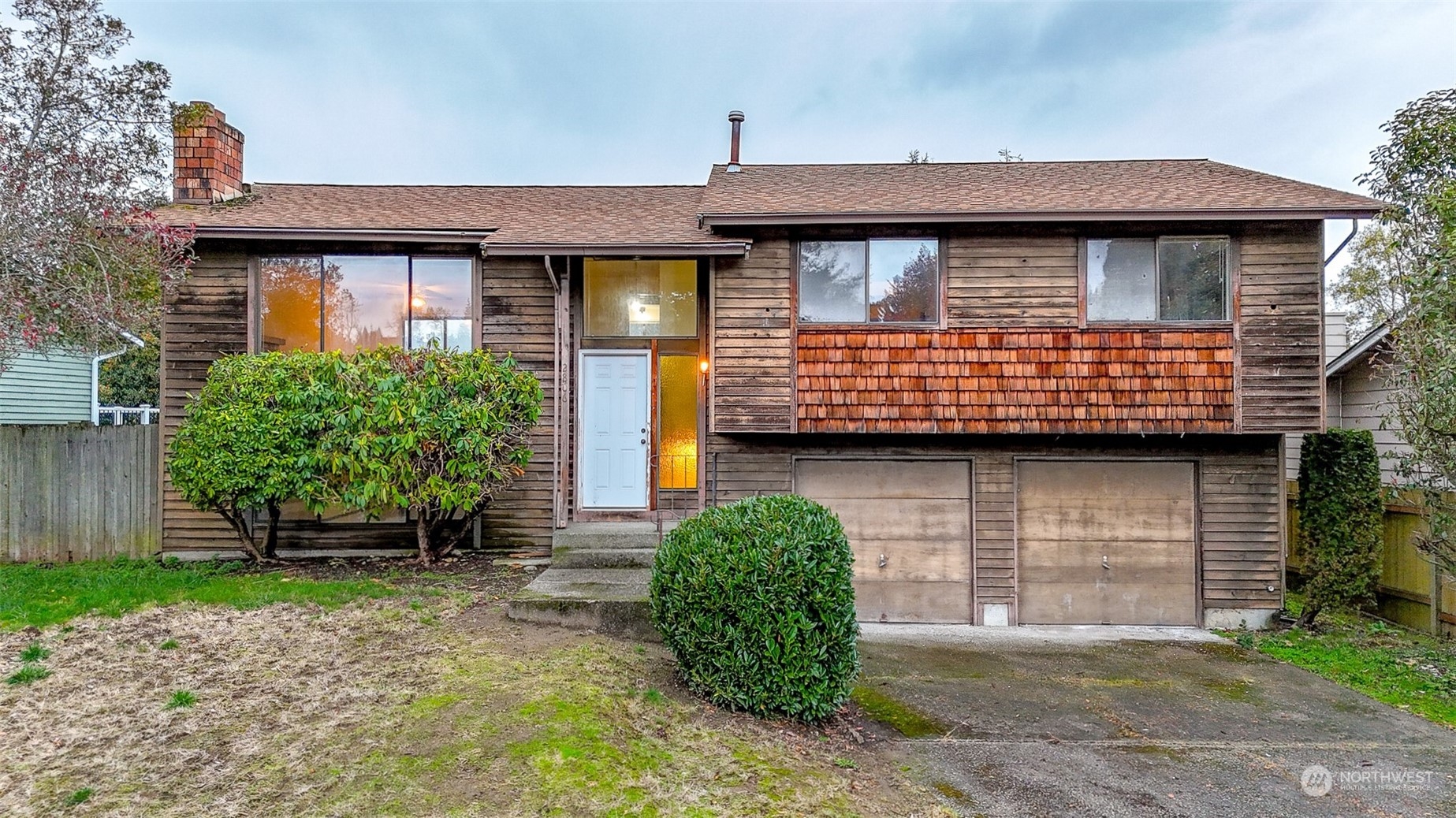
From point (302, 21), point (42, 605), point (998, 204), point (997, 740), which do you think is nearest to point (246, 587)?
point (42, 605)

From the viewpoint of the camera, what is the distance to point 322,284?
8055 millimetres

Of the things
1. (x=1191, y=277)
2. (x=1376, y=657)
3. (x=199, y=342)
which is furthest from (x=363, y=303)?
(x=1376, y=657)

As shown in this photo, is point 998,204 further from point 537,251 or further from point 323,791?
point 323,791

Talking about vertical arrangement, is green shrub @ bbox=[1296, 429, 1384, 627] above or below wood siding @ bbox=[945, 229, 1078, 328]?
below

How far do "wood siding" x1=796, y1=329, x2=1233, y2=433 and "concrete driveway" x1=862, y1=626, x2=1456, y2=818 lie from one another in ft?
7.50

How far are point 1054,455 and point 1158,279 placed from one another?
2170 mm

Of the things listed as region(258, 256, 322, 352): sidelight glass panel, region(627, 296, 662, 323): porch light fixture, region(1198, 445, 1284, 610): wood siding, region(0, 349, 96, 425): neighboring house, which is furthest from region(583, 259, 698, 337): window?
region(0, 349, 96, 425): neighboring house

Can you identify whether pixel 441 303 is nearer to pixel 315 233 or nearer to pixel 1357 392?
pixel 315 233

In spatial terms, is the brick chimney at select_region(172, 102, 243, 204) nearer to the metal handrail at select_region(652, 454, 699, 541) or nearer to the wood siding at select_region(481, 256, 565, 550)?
the wood siding at select_region(481, 256, 565, 550)

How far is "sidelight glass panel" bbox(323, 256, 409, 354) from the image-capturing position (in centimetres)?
805

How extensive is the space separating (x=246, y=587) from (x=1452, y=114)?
12.8 metres

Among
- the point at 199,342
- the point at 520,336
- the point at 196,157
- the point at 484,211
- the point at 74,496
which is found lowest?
the point at 74,496

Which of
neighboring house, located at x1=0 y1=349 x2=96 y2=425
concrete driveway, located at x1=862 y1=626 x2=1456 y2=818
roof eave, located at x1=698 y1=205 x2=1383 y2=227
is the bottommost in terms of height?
concrete driveway, located at x1=862 y1=626 x2=1456 y2=818

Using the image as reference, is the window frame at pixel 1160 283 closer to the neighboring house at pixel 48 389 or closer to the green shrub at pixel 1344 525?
the green shrub at pixel 1344 525
